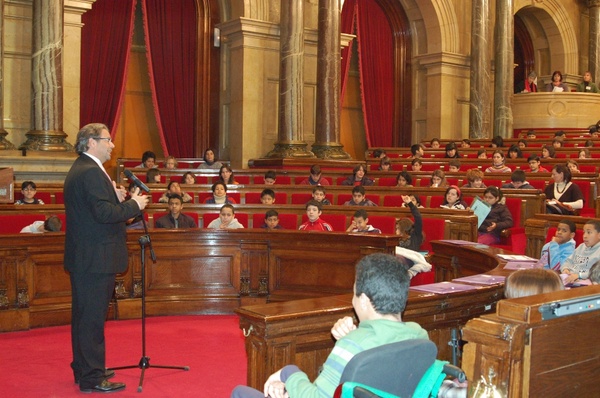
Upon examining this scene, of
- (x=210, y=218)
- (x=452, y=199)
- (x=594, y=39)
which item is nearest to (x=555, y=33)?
(x=594, y=39)

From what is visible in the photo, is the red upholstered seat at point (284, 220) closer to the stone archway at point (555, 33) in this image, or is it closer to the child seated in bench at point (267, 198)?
the child seated in bench at point (267, 198)

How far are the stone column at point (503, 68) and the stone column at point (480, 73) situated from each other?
37 centimetres

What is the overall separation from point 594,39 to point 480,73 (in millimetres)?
5398

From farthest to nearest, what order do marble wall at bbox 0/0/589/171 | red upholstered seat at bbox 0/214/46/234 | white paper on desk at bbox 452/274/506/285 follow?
marble wall at bbox 0/0/589/171, red upholstered seat at bbox 0/214/46/234, white paper on desk at bbox 452/274/506/285

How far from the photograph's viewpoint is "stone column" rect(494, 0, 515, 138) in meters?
17.1

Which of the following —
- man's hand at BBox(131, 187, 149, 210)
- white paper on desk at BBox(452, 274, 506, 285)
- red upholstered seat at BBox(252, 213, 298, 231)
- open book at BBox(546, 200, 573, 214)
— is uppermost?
man's hand at BBox(131, 187, 149, 210)

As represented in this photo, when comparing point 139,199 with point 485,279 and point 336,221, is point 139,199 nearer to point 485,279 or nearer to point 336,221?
point 485,279

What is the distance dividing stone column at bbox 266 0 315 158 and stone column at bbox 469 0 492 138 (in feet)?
17.1

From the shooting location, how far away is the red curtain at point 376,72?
670 inches

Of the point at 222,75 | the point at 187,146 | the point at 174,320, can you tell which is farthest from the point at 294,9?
the point at 174,320

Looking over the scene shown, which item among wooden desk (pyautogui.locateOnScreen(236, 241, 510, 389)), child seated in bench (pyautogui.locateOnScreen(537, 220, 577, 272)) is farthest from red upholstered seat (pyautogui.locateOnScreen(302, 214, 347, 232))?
wooden desk (pyautogui.locateOnScreen(236, 241, 510, 389))

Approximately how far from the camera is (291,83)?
42.6ft

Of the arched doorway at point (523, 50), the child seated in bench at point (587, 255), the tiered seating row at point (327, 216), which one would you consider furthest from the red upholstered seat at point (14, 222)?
the arched doorway at point (523, 50)

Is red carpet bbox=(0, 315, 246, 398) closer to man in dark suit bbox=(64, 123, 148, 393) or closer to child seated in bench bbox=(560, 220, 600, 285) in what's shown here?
man in dark suit bbox=(64, 123, 148, 393)
